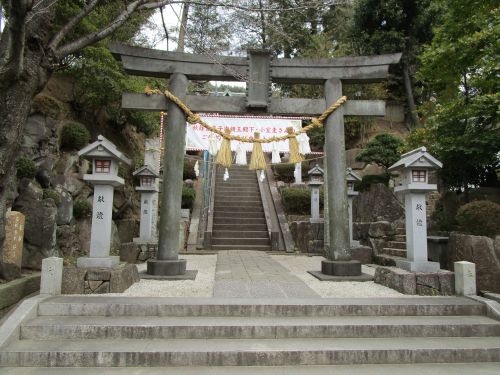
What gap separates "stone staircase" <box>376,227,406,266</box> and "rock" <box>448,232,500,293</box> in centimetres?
274

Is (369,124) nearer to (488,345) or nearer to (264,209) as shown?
(264,209)

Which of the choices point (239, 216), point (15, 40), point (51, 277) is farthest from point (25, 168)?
point (239, 216)

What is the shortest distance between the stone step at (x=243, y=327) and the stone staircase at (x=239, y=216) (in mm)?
8398

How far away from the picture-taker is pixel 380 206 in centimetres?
1330

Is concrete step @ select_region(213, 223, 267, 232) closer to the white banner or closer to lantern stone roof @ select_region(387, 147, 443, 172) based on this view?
the white banner

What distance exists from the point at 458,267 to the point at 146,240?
7942mm

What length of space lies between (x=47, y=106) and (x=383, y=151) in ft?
43.0

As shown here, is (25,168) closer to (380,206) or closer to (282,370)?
(282,370)

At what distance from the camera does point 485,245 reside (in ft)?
19.7

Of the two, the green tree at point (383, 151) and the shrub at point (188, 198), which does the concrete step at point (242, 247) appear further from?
the green tree at point (383, 151)

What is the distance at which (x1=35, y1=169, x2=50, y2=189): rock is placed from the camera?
952 centimetres

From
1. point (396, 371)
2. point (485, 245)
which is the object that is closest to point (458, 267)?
point (485, 245)

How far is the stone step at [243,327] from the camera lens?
13.6 feet

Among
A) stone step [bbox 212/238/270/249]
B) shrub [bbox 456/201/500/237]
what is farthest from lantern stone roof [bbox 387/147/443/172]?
stone step [bbox 212/238/270/249]
